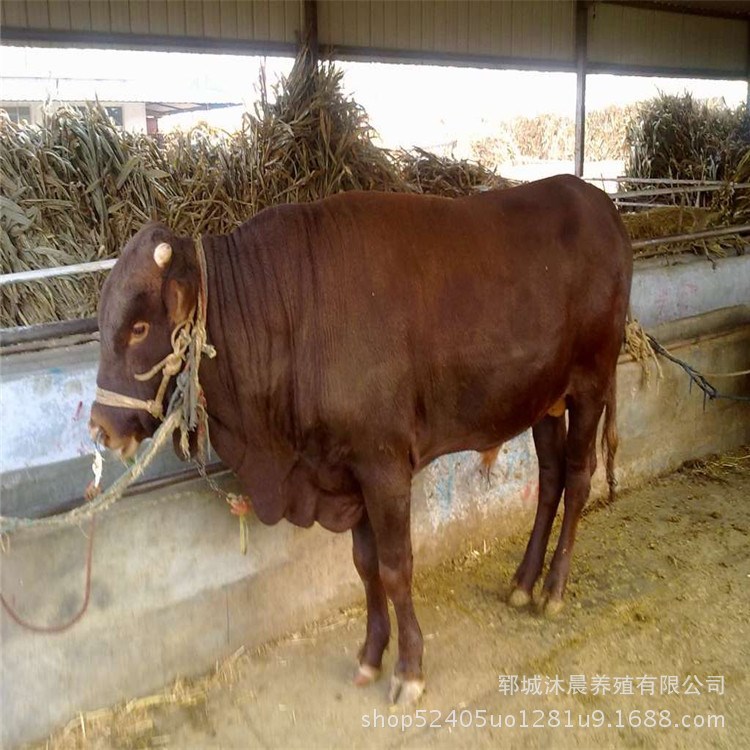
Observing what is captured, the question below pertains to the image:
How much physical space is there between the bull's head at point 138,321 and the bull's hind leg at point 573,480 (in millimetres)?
1553

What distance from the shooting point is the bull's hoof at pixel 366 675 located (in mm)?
2783

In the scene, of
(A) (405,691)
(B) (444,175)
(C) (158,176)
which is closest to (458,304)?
(A) (405,691)

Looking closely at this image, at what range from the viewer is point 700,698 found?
8.85 ft

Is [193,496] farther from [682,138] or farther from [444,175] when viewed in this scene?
[682,138]

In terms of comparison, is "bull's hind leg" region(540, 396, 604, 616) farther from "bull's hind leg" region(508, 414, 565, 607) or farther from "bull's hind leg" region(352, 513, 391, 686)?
"bull's hind leg" region(352, 513, 391, 686)

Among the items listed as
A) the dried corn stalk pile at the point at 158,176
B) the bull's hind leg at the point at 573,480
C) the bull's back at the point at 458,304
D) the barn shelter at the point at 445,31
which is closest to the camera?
the bull's back at the point at 458,304

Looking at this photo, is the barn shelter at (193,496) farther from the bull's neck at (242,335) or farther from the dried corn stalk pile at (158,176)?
the dried corn stalk pile at (158,176)

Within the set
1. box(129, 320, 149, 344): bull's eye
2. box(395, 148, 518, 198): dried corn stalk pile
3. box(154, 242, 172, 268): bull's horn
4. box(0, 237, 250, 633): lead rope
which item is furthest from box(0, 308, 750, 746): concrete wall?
box(395, 148, 518, 198): dried corn stalk pile

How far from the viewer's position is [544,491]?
3361mm

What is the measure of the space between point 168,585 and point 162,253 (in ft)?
3.83

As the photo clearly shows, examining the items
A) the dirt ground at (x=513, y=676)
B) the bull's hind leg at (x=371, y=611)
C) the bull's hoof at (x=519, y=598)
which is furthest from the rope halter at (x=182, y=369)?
the bull's hoof at (x=519, y=598)

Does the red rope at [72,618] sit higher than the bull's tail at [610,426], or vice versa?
the bull's tail at [610,426]

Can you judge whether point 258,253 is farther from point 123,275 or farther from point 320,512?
point 320,512

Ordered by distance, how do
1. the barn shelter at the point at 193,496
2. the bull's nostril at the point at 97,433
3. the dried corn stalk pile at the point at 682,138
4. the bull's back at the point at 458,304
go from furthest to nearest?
the dried corn stalk pile at the point at 682,138, the barn shelter at the point at 193,496, the bull's back at the point at 458,304, the bull's nostril at the point at 97,433
